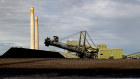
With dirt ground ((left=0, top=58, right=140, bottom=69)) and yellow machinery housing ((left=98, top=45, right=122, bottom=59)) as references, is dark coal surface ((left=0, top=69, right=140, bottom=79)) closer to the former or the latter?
dirt ground ((left=0, top=58, right=140, bottom=69))

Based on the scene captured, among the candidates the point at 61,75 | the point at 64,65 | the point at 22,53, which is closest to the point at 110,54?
the point at 22,53

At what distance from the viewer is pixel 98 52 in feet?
198

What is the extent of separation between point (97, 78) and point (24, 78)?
141 inches

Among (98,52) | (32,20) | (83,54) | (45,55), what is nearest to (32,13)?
(32,20)

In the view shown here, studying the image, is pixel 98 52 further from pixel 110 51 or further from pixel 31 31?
pixel 31 31

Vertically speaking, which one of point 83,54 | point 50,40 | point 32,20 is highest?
point 32,20

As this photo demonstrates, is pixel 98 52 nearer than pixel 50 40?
Yes

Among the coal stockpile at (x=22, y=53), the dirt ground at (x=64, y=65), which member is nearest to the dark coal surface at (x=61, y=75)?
the dirt ground at (x=64, y=65)

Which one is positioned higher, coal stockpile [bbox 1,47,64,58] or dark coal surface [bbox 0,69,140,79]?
coal stockpile [bbox 1,47,64,58]

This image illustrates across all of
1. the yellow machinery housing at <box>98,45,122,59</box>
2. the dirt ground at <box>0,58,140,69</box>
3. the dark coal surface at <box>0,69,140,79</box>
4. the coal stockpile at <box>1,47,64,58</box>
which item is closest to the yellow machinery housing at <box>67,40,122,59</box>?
the yellow machinery housing at <box>98,45,122,59</box>

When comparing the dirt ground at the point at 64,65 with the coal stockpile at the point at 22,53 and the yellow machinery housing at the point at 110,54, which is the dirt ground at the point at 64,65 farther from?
the yellow machinery housing at the point at 110,54

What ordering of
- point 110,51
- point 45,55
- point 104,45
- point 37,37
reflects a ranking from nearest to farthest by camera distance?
point 45,55 < point 110,51 < point 104,45 < point 37,37

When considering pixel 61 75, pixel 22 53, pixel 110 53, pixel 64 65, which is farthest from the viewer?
pixel 110 53

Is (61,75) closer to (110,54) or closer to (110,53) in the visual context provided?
(110,53)
